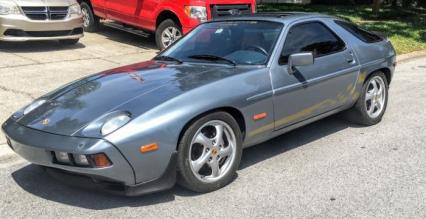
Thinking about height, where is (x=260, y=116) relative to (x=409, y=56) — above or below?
above

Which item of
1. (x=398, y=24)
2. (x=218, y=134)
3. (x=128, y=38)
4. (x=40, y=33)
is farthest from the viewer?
(x=398, y=24)

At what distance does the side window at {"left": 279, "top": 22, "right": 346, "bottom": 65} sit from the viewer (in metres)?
5.15

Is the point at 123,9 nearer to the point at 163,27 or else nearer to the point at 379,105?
the point at 163,27

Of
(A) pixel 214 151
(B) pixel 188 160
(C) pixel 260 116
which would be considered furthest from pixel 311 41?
(B) pixel 188 160

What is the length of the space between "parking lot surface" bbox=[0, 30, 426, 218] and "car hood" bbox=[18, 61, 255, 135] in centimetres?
60

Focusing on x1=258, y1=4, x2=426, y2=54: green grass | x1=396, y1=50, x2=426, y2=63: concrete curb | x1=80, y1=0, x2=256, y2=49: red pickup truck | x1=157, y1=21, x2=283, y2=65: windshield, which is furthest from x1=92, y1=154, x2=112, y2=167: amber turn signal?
x1=258, y1=4, x2=426, y2=54: green grass

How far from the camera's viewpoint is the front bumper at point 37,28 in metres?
9.57

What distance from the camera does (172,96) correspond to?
4137mm

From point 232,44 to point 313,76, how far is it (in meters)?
0.84

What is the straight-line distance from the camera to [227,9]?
10539mm

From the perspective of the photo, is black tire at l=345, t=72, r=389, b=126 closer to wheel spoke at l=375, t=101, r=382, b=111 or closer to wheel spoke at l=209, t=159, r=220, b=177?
wheel spoke at l=375, t=101, r=382, b=111

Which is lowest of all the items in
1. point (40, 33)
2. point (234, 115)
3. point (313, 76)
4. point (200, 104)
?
point (40, 33)

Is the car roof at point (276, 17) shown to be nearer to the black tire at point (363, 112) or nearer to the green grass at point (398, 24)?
the black tire at point (363, 112)

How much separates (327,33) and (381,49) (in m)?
0.95
